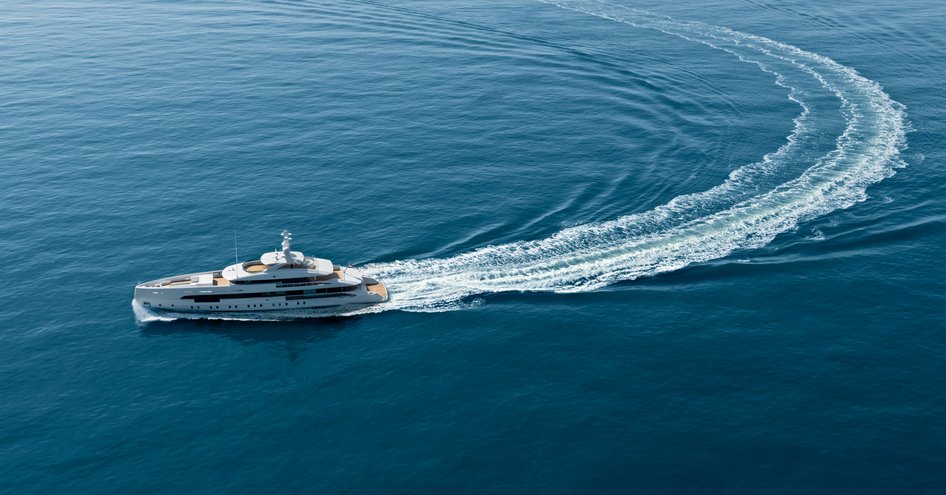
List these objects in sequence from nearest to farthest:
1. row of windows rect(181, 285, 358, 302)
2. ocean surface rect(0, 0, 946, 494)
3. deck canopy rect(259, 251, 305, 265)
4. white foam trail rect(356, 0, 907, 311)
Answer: ocean surface rect(0, 0, 946, 494) < row of windows rect(181, 285, 358, 302) < deck canopy rect(259, 251, 305, 265) < white foam trail rect(356, 0, 907, 311)

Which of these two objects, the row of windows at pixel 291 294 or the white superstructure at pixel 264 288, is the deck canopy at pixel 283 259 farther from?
the row of windows at pixel 291 294

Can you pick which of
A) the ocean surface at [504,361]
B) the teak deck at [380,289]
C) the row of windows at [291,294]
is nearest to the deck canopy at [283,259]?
the row of windows at [291,294]

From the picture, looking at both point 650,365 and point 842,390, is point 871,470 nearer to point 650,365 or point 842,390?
point 842,390

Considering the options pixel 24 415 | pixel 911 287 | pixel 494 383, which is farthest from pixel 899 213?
pixel 24 415

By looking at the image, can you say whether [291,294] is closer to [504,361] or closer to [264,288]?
[264,288]

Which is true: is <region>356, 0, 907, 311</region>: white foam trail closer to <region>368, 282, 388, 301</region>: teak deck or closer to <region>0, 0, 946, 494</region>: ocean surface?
<region>0, 0, 946, 494</region>: ocean surface

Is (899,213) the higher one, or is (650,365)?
(899,213)

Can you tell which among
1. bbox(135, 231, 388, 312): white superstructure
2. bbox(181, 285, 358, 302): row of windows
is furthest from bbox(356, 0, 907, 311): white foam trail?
bbox(135, 231, 388, 312): white superstructure

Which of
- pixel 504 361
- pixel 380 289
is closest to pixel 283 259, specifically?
pixel 380 289
